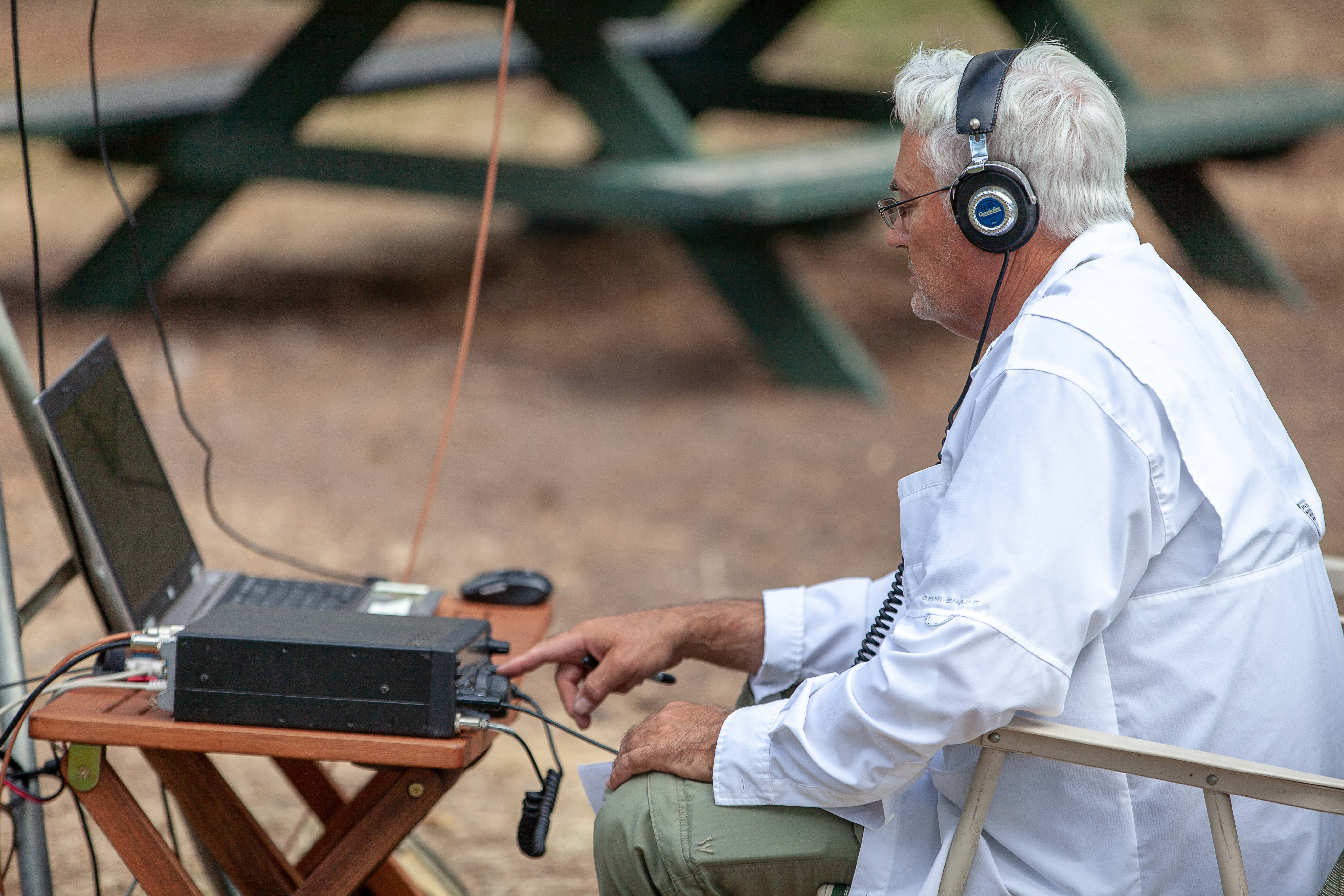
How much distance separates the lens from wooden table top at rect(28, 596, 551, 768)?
153 cm

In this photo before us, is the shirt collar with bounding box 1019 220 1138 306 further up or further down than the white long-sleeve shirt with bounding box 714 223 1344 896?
further up

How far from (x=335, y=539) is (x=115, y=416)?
237cm

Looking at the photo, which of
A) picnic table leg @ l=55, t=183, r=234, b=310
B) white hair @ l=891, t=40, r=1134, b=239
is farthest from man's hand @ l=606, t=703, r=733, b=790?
picnic table leg @ l=55, t=183, r=234, b=310

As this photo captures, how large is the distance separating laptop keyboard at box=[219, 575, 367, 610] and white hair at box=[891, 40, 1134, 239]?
1.13m

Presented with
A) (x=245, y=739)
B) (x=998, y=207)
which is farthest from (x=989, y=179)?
(x=245, y=739)

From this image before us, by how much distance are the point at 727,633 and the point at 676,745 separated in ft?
1.14

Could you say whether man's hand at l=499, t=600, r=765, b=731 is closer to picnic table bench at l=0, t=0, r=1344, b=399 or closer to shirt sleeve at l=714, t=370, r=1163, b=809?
shirt sleeve at l=714, t=370, r=1163, b=809

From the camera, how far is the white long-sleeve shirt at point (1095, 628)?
139 cm

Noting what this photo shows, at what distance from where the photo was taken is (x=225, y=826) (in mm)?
1808

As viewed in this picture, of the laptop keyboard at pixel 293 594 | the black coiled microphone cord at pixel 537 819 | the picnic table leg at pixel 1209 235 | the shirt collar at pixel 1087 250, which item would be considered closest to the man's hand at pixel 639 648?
the black coiled microphone cord at pixel 537 819

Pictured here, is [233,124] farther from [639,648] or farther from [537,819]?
[537,819]

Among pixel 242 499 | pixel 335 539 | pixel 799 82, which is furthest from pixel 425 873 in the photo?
pixel 799 82

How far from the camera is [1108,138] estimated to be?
157 centimetres

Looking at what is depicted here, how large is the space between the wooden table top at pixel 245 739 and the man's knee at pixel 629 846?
21 centimetres
